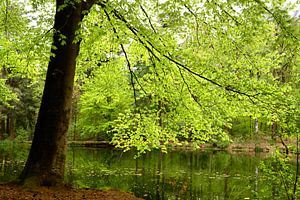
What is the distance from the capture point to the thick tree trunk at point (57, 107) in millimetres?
6930

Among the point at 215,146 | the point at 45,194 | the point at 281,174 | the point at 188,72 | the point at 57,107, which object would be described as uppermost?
the point at 188,72

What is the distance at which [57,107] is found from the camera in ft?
23.1

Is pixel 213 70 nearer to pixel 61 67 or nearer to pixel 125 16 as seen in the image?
pixel 125 16

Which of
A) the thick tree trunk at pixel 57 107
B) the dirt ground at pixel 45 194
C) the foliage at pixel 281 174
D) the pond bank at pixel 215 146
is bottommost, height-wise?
the pond bank at pixel 215 146

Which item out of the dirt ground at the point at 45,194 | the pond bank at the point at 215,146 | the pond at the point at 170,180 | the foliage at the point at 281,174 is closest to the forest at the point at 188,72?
the foliage at the point at 281,174

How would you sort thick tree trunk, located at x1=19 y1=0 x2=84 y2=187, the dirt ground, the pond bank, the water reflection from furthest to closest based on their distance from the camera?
the pond bank, the water reflection, thick tree trunk, located at x1=19 y1=0 x2=84 y2=187, the dirt ground

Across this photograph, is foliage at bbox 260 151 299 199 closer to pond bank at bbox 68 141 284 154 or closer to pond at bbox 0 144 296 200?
pond at bbox 0 144 296 200

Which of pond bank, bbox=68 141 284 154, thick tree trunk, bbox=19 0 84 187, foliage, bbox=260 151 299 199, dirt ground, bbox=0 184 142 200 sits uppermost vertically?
thick tree trunk, bbox=19 0 84 187

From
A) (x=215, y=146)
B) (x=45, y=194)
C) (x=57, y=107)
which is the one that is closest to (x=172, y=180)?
(x=57, y=107)

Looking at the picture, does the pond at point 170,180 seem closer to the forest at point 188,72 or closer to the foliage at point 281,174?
the forest at point 188,72

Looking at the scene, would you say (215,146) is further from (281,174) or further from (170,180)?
(281,174)

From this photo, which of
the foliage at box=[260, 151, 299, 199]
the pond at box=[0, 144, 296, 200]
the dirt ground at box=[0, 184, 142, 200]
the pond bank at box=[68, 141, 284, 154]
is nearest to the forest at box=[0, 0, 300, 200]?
the foliage at box=[260, 151, 299, 199]

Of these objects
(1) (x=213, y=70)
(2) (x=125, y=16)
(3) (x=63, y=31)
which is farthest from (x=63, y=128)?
(1) (x=213, y=70)

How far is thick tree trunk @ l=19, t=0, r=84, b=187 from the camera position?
22.7 feet
